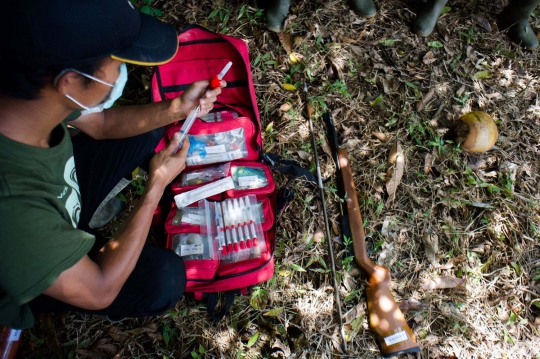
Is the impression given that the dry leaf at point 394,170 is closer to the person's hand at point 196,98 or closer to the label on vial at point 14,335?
the person's hand at point 196,98

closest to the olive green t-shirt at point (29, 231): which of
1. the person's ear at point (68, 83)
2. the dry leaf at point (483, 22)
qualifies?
the person's ear at point (68, 83)

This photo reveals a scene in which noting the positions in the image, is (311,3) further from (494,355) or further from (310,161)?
(494,355)

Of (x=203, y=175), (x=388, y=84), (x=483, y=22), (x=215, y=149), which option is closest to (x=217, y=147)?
(x=215, y=149)

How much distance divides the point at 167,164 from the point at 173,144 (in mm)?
126

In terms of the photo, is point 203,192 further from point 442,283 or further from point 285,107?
point 442,283

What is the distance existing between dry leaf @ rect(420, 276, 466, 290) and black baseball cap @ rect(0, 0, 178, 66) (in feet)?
8.82

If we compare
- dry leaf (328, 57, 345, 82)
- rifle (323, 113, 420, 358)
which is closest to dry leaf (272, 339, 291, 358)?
rifle (323, 113, 420, 358)

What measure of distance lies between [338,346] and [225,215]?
1.26 m

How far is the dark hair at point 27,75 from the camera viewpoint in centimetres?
141

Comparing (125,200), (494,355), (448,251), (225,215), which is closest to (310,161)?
(225,215)

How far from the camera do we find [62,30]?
1371 mm

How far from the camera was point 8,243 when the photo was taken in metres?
1.44

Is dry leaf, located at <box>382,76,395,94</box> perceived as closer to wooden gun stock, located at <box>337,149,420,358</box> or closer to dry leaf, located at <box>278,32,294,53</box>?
dry leaf, located at <box>278,32,294,53</box>

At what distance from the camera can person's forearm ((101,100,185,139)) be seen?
8.15ft
